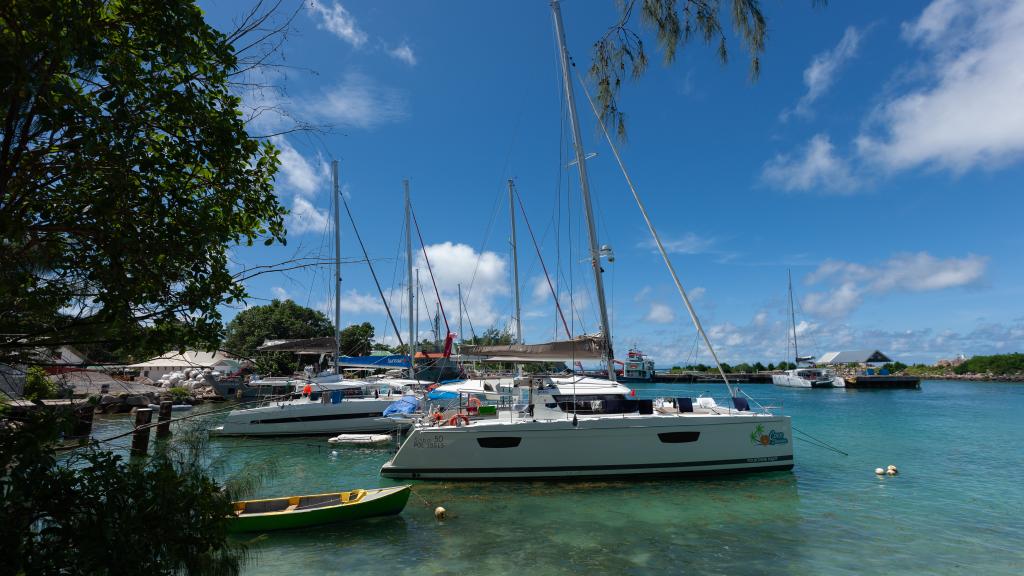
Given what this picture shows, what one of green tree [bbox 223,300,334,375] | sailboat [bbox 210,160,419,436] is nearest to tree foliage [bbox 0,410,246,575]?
sailboat [bbox 210,160,419,436]

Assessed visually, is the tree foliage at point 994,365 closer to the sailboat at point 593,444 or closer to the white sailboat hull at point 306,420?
the sailboat at point 593,444

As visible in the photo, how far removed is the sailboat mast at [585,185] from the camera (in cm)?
1706

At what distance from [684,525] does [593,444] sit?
3561 millimetres

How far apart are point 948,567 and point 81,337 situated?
1290 centimetres

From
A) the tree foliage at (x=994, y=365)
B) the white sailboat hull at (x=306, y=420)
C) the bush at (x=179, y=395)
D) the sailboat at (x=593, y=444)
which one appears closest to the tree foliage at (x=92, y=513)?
the sailboat at (x=593, y=444)

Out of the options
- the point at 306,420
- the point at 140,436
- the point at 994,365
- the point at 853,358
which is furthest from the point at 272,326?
the point at 994,365

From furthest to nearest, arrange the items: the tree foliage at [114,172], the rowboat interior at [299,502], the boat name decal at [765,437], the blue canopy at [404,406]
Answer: the blue canopy at [404,406] < the boat name decal at [765,437] < the rowboat interior at [299,502] < the tree foliage at [114,172]

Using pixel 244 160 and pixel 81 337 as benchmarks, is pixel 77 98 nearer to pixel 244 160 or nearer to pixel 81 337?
pixel 244 160

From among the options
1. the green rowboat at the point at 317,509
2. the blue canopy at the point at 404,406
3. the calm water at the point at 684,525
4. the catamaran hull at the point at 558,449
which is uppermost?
the blue canopy at the point at 404,406

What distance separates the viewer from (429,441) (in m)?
14.4

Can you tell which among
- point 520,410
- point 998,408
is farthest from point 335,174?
point 998,408

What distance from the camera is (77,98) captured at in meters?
2.94

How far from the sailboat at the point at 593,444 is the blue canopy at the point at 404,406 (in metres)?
6.22

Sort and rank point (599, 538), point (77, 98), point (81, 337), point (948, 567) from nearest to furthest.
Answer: point (77, 98) → point (81, 337) → point (948, 567) → point (599, 538)
